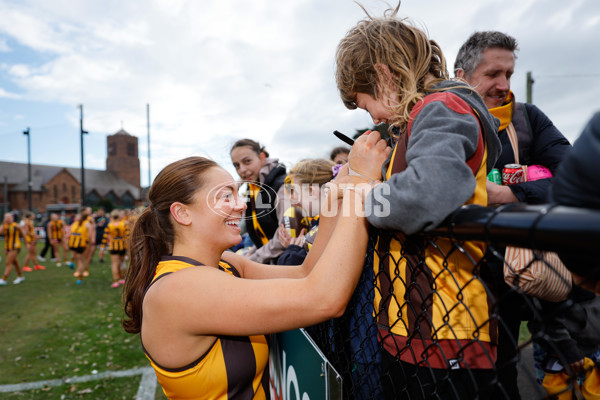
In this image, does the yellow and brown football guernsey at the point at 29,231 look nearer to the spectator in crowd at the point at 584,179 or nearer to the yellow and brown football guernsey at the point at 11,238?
the yellow and brown football guernsey at the point at 11,238

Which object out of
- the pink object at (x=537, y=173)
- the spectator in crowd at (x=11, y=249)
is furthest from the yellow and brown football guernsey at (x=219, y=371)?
the spectator in crowd at (x=11, y=249)

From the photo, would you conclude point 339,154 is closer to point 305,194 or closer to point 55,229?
point 305,194

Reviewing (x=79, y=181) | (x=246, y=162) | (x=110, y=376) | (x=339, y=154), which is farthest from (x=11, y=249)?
(x=79, y=181)

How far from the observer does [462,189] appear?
983mm

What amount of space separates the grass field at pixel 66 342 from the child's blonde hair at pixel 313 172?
289 centimetres

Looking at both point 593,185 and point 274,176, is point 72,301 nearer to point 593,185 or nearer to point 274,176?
point 274,176

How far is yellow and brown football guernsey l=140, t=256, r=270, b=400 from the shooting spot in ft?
4.82

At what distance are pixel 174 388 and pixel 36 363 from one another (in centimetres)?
498

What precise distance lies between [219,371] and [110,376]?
13.0 ft

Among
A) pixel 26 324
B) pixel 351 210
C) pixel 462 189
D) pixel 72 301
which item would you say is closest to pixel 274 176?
pixel 351 210

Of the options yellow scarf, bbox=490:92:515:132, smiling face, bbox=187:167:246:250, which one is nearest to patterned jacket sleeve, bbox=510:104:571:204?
yellow scarf, bbox=490:92:515:132

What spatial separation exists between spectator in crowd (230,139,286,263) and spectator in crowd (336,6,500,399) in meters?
2.30

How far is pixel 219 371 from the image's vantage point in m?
1.50

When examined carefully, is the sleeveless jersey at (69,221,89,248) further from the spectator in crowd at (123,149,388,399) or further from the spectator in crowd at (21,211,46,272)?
the spectator in crowd at (123,149,388,399)
